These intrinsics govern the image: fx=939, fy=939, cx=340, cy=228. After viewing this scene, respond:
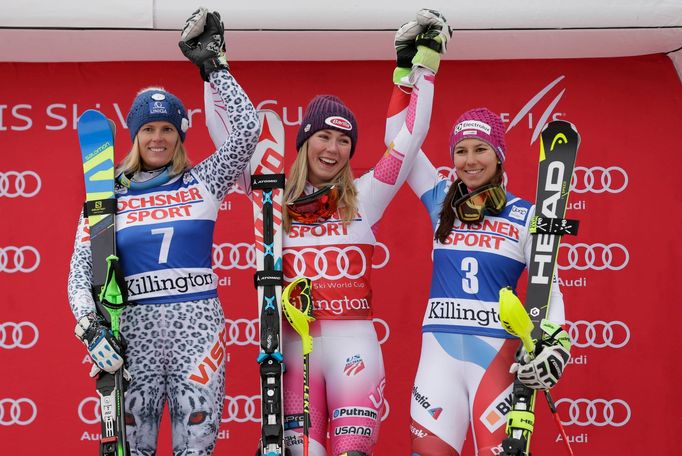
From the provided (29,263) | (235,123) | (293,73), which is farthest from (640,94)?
(29,263)

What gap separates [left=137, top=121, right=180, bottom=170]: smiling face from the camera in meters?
3.97

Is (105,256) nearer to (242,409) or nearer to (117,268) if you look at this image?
(117,268)

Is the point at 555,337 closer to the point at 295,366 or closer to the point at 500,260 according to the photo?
the point at 500,260

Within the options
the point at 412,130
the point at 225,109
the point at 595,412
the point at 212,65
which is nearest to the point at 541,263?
the point at 412,130

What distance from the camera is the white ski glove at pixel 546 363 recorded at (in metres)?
3.60

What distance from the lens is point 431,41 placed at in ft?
13.5

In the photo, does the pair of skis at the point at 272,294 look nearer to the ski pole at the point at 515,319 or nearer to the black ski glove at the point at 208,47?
the black ski glove at the point at 208,47

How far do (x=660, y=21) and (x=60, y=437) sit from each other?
13.0 ft

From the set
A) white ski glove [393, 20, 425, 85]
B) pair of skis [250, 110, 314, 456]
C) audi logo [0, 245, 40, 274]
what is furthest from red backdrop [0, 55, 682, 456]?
pair of skis [250, 110, 314, 456]

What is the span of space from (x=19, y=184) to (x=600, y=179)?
331 cm

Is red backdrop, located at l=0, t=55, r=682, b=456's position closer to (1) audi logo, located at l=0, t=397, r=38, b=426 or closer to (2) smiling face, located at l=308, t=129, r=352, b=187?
(1) audi logo, located at l=0, t=397, r=38, b=426

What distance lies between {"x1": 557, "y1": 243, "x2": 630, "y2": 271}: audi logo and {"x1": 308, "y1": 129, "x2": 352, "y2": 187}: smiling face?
1792 millimetres

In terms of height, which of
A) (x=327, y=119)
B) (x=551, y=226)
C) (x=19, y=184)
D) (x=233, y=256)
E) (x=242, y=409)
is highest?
(x=19, y=184)

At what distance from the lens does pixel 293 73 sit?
5387 millimetres
